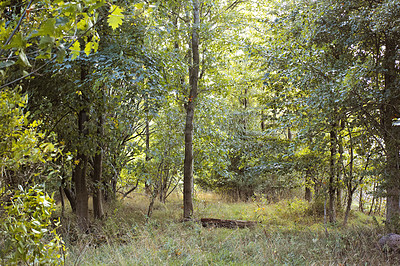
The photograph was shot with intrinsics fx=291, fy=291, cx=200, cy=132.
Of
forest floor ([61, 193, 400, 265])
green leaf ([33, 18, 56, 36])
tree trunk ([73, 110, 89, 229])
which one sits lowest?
forest floor ([61, 193, 400, 265])

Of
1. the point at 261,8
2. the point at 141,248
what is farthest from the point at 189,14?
the point at 141,248

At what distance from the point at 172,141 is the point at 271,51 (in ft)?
11.9

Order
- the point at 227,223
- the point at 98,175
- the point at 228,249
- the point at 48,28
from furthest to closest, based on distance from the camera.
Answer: the point at 227,223 < the point at 98,175 < the point at 228,249 < the point at 48,28

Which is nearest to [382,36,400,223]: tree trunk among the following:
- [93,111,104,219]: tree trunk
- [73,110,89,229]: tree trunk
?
[93,111,104,219]: tree trunk

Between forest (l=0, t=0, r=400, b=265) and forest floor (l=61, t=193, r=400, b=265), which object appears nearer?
forest floor (l=61, t=193, r=400, b=265)

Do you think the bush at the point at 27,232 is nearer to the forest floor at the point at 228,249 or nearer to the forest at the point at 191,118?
the forest at the point at 191,118

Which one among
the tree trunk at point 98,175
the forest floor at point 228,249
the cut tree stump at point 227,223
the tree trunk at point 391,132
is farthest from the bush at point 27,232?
the cut tree stump at point 227,223

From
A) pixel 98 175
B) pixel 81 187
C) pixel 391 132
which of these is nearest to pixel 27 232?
pixel 81 187

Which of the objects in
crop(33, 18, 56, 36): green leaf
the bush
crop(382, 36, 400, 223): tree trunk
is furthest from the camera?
crop(382, 36, 400, 223): tree trunk

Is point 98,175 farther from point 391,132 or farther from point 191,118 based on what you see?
point 391,132

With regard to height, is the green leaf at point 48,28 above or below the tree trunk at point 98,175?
above

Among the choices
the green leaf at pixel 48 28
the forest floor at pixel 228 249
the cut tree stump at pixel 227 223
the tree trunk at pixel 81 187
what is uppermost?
the green leaf at pixel 48 28

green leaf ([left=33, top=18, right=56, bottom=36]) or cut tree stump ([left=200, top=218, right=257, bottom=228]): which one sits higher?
green leaf ([left=33, top=18, right=56, bottom=36])

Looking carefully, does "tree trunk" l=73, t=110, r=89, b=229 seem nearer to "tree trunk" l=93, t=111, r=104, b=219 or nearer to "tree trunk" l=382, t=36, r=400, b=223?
"tree trunk" l=93, t=111, r=104, b=219
